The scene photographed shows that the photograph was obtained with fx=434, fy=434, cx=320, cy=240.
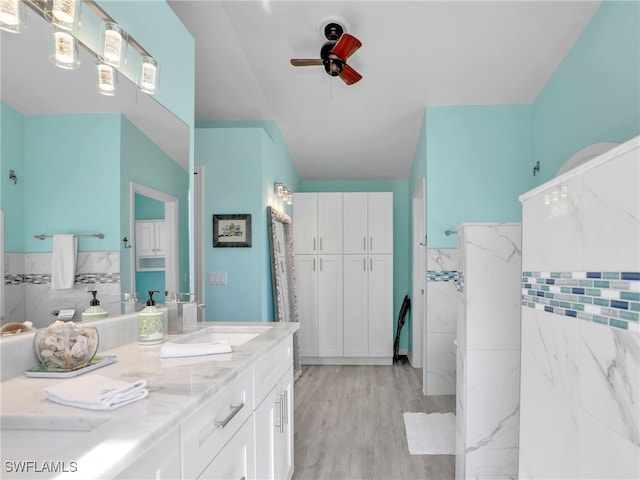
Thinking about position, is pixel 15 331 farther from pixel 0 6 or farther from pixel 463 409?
pixel 463 409

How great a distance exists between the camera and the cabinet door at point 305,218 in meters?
5.53

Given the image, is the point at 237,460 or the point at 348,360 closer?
the point at 237,460

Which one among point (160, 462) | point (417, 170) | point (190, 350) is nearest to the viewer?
point (160, 462)

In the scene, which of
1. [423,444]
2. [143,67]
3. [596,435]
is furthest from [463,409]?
[143,67]

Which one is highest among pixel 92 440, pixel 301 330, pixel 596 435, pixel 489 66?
pixel 489 66

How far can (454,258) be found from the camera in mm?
4242

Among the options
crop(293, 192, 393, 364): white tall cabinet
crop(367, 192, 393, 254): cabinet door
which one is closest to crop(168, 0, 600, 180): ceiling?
crop(367, 192, 393, 254): cabinet door

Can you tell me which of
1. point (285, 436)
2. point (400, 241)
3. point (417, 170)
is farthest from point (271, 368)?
point (400, 241)

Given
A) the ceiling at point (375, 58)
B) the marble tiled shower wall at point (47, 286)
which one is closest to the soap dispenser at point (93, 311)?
the marble tiled shower wall at point (47, 286)

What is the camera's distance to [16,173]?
126cm

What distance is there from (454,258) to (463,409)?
2080 mm

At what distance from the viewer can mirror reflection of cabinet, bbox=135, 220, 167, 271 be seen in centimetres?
187

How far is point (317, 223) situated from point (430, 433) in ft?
9.68

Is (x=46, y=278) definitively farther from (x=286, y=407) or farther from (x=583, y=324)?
(x=583, y=324)
